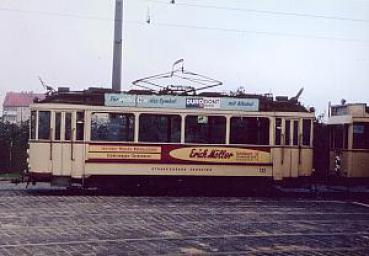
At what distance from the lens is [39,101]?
709 inches

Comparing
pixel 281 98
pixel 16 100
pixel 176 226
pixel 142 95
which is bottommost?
pixel 176 226

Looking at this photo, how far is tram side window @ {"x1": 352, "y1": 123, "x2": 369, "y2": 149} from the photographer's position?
20016mm

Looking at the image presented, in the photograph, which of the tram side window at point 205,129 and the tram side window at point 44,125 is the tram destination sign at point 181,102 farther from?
the tram side window at point 44,125

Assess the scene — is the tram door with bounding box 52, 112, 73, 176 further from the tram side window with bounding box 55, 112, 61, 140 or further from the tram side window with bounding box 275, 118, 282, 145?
the tram side window with bounding box 275, 118, 282, 145

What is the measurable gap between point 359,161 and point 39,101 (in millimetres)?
10149

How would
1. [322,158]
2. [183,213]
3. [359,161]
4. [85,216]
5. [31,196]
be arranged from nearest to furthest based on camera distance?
1. [85,216]
2. [183,213]
3. [31,196]
4. [359,161]
5. [322,158]

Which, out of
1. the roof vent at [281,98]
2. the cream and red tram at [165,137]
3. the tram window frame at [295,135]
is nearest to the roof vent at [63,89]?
the cream and red tram at [165,137]

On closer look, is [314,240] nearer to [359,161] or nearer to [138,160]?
[138,160]

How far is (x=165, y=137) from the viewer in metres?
18.5

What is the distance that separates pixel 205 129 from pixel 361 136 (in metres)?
5.28

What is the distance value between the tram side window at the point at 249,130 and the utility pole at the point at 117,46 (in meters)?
12.2

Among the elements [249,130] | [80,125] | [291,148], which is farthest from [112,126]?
[291,148]

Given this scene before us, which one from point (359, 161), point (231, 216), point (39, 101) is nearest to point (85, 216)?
point (231, 216)

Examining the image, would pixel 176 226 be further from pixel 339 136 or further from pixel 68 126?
pixel 339 136
